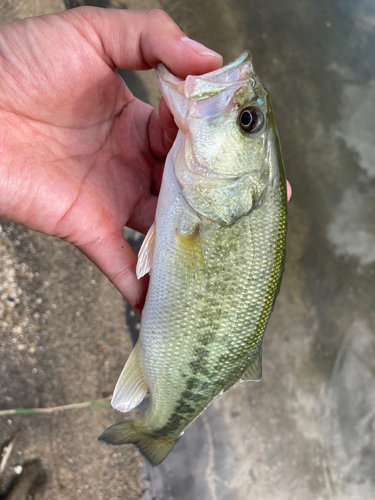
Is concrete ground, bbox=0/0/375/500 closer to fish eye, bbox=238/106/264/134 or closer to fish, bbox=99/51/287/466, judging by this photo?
fish, bbox=99/51/287/466

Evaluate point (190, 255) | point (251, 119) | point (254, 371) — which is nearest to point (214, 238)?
point (190, 255)

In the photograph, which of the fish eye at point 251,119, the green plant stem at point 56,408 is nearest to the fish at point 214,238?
the fish eye at point 251,119

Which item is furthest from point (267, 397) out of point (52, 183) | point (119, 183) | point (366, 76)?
point (366, 76)

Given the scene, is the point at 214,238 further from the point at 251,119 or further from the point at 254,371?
the point at 254,371

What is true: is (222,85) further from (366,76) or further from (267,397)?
(366,76)

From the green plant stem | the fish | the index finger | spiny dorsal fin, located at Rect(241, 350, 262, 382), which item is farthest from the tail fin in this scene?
the index finger
